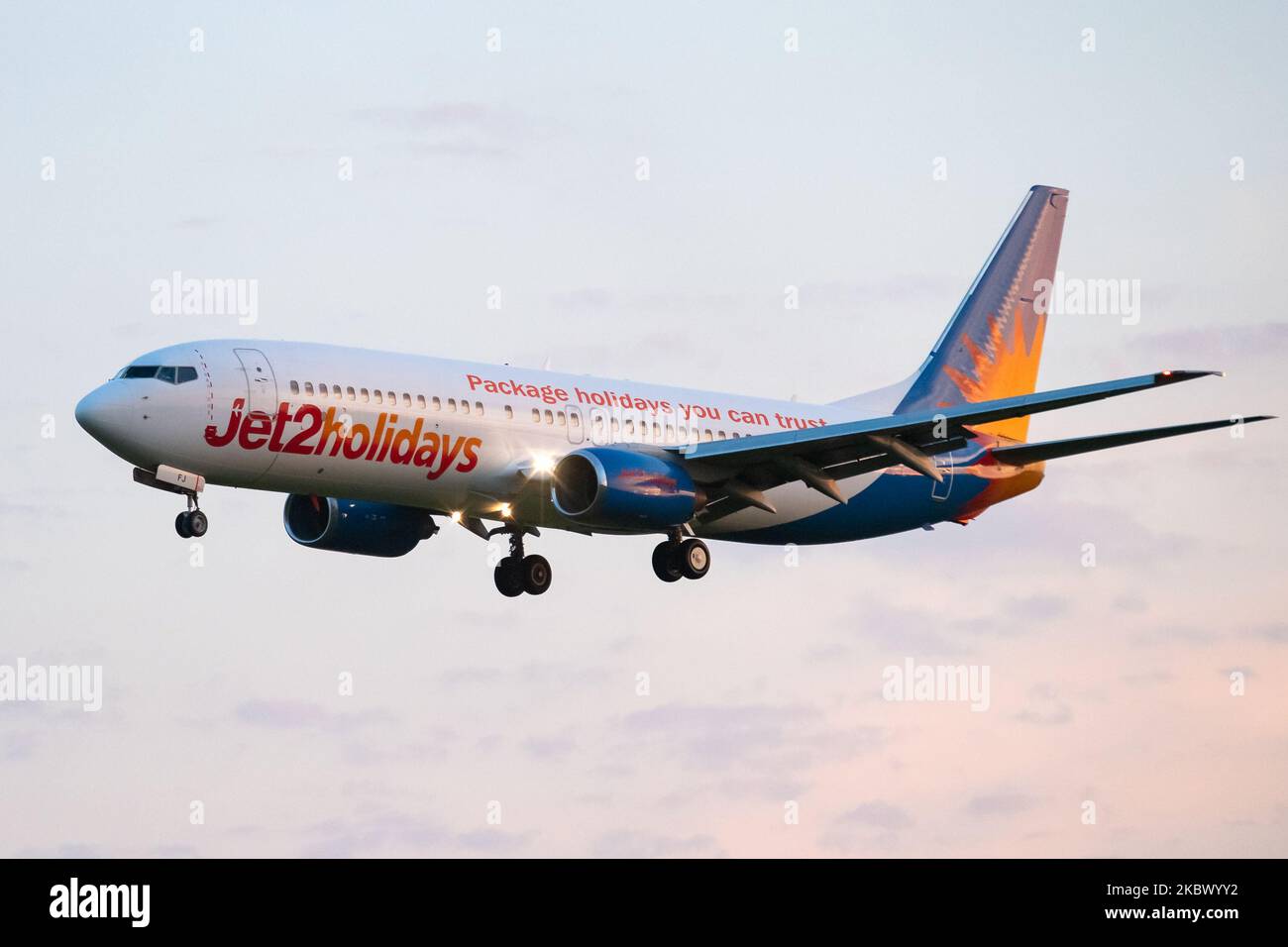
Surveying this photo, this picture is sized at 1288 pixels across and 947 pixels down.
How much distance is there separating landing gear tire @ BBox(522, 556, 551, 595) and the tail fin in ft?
39.2

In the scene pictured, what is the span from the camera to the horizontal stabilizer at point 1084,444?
168 ft

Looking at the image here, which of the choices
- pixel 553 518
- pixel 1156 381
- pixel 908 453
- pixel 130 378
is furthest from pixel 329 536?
pixel 1156 381

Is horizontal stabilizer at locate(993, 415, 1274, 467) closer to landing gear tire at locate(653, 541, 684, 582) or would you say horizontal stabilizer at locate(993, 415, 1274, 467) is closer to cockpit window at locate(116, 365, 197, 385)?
landing gear tire at locate(653, 541, 684, 582)

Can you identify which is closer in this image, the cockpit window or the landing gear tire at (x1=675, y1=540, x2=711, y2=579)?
the cockpit window

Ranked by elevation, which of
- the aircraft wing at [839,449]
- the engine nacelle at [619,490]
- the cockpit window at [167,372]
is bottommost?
the engine nacelle at [619,490]

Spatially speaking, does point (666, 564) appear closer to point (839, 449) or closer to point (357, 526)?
point (839, 449)

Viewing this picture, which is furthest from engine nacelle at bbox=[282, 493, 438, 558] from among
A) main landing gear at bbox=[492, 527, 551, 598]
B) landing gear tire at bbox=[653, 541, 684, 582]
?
landing gear tire at bbox=[653, 541, 684, 582]

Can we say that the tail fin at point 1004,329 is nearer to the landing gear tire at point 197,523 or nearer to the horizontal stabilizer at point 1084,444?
the horizontal stabilizer at point 1084,444

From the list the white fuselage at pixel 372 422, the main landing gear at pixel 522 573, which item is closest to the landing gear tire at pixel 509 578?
the main landing gear at pixel 522 573

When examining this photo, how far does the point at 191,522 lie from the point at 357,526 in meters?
8.94

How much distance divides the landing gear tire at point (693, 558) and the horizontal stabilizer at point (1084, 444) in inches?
370

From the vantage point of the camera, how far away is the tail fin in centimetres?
6462

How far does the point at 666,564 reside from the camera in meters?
54.5

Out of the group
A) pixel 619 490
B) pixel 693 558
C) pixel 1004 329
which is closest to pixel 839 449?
pixel 693 558
